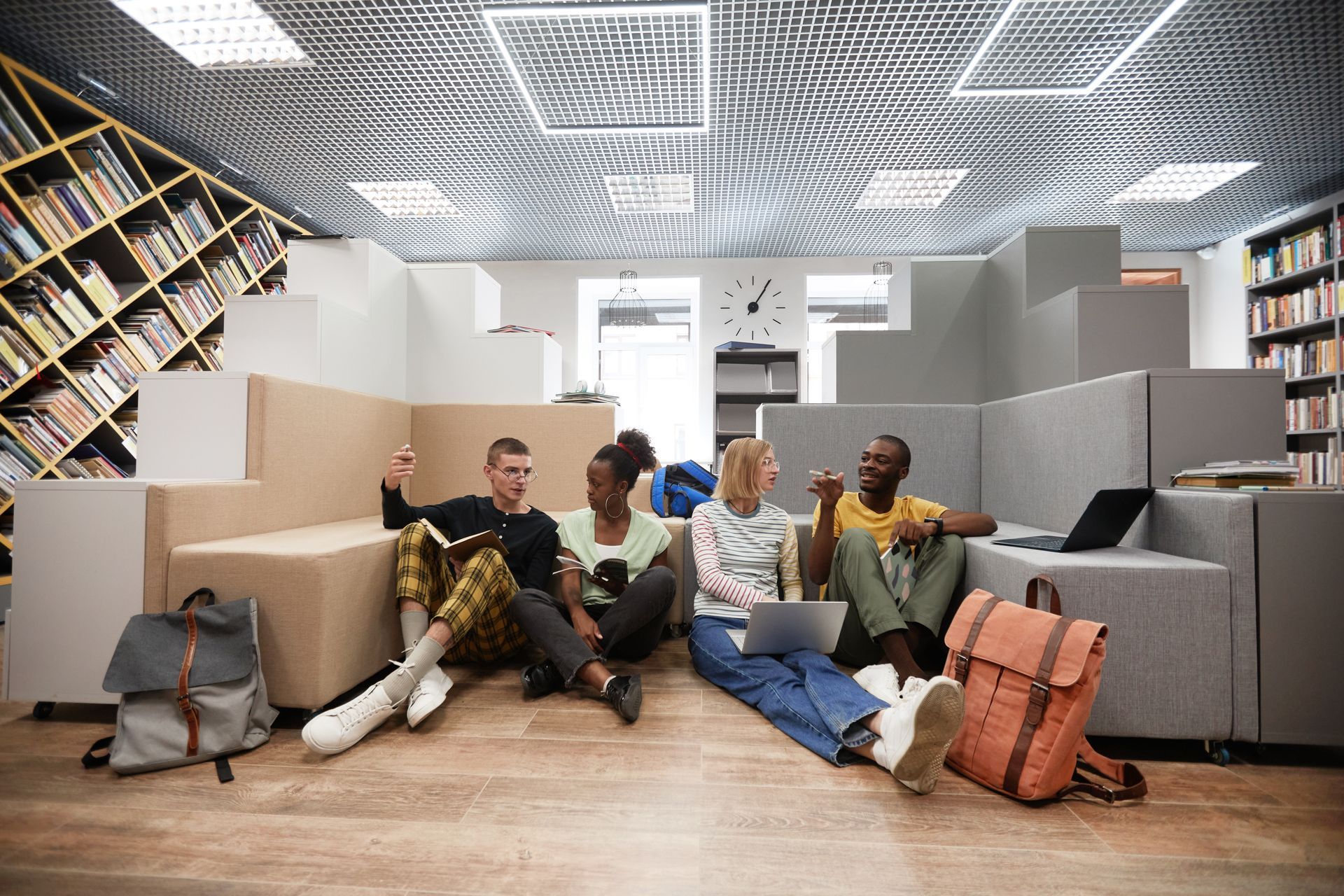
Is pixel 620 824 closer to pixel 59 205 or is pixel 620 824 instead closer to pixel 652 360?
pixel 59 205

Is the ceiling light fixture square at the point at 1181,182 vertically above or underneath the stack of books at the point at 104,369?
above

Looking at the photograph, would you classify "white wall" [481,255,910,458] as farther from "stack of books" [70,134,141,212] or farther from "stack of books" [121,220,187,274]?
"stack of books" [70,134,141,212]

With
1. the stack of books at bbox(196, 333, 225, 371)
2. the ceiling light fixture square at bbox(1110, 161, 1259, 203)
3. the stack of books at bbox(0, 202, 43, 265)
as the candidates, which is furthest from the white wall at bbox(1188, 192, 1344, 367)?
the stack of books at bbox(0, 202, 43, 265)

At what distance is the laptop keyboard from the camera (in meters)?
1.85

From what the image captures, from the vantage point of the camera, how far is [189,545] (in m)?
1.80

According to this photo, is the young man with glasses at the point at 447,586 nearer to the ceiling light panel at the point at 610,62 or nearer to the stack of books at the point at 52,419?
the ceiling light panel at the point at 610,62

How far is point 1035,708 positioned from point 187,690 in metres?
1.88

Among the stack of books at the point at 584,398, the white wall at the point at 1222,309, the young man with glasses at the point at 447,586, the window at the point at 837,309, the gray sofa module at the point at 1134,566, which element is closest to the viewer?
the gray sofa module at the point at 1134,566

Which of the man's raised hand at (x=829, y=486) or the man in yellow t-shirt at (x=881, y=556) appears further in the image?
the man's raised hand at (x=829, y=486)

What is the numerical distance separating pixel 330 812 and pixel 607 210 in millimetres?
4900

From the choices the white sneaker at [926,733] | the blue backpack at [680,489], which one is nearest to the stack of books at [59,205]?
the blue backpack at [680,489]

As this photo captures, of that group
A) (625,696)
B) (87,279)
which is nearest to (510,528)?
(625,696)

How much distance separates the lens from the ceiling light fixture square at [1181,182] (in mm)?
4570

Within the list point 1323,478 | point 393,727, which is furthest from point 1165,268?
point 393,727
